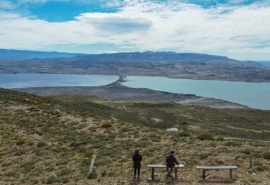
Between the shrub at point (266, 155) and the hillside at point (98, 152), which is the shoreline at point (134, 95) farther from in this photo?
the shrub at point (266, 155)

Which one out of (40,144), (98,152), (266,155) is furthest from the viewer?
(40,144)

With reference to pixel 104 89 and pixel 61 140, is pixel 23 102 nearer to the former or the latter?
pixel 61 140

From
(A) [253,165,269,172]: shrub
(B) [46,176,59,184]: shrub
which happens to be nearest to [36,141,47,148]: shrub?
(B) [46,176,59,184]: shrub

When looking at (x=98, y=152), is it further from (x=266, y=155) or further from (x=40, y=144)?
(x=266, y=155)

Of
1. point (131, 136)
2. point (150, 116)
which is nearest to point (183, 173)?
point (131, 136)

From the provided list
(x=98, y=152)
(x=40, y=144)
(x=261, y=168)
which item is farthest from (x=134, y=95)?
(x=261, y=168)

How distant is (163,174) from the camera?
14703 millimetres

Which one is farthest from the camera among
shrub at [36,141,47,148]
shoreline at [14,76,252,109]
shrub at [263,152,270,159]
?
shoreline at [14,76,252,109]

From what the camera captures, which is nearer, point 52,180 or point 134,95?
point 52,180

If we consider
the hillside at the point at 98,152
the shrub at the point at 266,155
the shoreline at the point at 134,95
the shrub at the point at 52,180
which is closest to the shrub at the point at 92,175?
the hillside at the point at 98,152

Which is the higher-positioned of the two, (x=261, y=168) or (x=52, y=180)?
(x=261, y=168)

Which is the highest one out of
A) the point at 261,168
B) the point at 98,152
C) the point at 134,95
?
the point at 261,168

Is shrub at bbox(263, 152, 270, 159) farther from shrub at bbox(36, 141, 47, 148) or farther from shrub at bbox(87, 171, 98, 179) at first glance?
shrub at bbox(36, 141, 47, 148)

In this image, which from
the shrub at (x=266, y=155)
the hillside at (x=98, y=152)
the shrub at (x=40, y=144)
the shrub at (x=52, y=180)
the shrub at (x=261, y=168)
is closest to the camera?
the shrub at (x=52, y=180)
